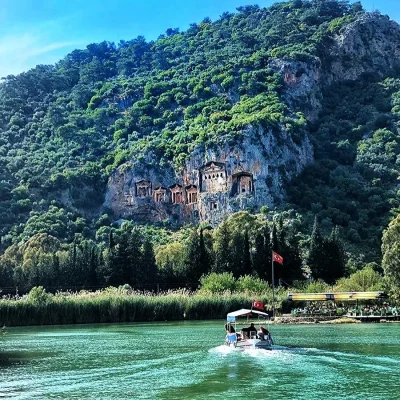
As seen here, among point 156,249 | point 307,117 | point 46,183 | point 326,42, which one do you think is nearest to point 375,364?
point 156,249

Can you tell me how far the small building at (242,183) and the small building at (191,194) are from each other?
9.84m

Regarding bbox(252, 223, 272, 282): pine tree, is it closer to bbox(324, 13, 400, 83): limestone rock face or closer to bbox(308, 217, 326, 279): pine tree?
bbox(308, 217, 326, 279): pine tree

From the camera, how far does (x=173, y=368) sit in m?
36.3

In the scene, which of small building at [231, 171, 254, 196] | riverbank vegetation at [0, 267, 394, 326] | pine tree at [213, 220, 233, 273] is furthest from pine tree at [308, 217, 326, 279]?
small building at [231, 171, 254, 196]

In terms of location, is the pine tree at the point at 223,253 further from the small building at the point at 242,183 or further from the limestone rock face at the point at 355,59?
the limestone rock face at the point at 355,59

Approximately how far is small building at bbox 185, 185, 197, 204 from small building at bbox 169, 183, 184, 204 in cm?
151

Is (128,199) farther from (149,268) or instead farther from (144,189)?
(149,268)

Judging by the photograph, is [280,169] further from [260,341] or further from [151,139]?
[260,341]

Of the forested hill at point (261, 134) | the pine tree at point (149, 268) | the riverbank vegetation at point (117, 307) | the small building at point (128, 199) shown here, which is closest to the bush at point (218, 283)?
the riverbank vegetation at point (117, 307)

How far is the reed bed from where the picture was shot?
7081cm

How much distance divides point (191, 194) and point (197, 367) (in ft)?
379

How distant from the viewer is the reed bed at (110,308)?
70812 millimetres

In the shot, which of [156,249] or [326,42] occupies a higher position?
[326,42]

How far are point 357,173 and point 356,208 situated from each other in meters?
14.5
